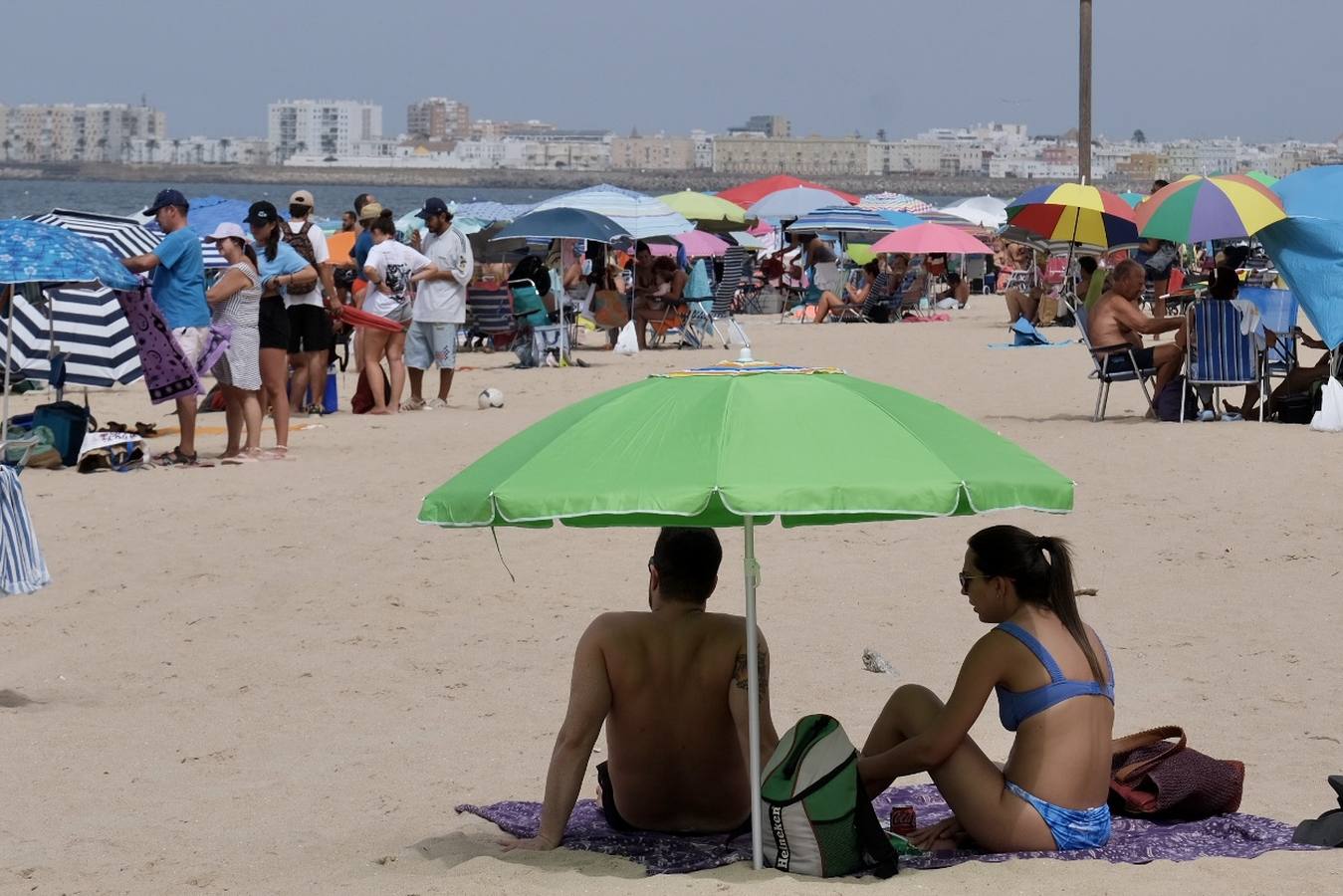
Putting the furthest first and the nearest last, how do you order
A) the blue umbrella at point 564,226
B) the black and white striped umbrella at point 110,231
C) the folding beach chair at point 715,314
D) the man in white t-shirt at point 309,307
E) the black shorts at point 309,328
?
the folding beach chair at point 715,314 → the blue umbrella at point 564,226 → the black shorts at point 309,328 → the man in white t-shirt at point 309,307 → the black and white striped umbrella at point 110,231

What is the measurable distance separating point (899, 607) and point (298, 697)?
7.58 feet

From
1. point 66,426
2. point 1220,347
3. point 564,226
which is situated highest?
point 564,226

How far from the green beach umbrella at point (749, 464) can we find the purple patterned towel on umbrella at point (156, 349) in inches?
225

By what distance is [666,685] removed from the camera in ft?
13.0

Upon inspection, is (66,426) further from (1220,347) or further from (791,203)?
(791,203)

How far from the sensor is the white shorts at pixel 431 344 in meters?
12.0

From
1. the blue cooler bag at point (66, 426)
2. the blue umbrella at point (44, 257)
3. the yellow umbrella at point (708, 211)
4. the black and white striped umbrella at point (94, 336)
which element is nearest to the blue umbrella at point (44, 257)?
the blue umbrella at point (44, 257)

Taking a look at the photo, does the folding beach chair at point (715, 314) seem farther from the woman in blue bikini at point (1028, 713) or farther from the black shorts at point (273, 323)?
the woman in blue bikini at point (1028, 713)

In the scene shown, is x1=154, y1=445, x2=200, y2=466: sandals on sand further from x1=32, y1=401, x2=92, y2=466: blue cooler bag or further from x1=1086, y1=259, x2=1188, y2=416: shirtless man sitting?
x1=1086, y1=259, x2=1188, y2=416: shirtless man sitting

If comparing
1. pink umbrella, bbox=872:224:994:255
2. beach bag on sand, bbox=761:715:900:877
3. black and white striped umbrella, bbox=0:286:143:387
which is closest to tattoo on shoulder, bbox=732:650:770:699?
beach bag on sand, bbox=761:715:900:877

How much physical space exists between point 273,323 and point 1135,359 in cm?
510

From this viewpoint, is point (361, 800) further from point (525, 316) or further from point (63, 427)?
point (525, 316)

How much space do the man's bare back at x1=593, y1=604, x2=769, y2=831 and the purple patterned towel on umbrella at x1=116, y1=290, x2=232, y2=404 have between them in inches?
219

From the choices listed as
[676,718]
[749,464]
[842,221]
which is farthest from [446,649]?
[842,221]
